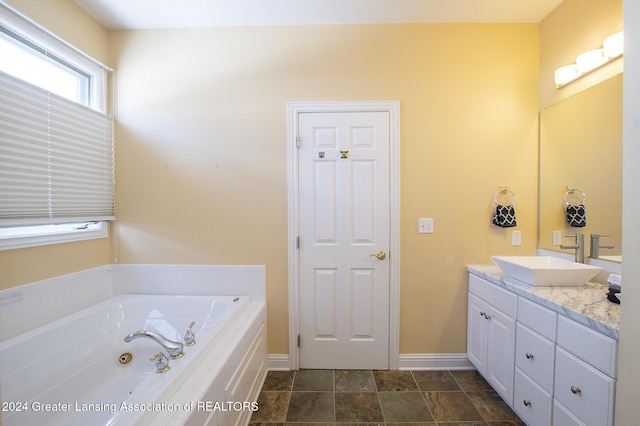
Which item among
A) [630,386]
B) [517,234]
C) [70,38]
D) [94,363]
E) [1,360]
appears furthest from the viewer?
[517,234]

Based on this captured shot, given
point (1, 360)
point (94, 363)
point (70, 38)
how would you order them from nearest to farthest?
point (1, 360) → point (94, 363) → point (70, 38)

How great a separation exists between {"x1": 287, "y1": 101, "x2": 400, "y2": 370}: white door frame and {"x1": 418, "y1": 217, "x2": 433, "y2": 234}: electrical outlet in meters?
0.19

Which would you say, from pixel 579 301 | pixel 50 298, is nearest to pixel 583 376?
pixel 579 301

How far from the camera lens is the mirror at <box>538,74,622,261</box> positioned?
4.91 ft

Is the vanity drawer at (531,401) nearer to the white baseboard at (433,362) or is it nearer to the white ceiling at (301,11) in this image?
the white baseboard at (433,362)

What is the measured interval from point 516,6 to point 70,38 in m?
3.18

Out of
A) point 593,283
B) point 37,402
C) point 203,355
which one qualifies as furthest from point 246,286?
point 593,283

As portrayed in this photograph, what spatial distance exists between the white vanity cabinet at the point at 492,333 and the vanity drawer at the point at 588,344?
31 centimetres

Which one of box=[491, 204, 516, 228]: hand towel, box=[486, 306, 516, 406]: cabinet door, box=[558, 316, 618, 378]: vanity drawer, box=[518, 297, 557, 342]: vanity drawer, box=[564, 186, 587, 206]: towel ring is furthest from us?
box=[491, 204, 516, 228]: hand towel

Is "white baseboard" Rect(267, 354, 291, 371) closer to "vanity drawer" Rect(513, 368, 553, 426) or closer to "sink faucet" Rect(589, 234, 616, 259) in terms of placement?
"vanity drawer" Rect(513, 368, 553, 426)

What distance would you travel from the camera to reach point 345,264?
79.0 inches

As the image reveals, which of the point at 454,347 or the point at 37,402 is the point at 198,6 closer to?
the point at 37,402

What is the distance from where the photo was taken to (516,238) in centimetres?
199

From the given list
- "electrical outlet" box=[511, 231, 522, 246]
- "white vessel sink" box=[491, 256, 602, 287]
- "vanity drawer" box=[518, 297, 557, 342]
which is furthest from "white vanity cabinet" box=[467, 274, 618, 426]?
"electrical outlet" box=[511, 231, 522, 246]
